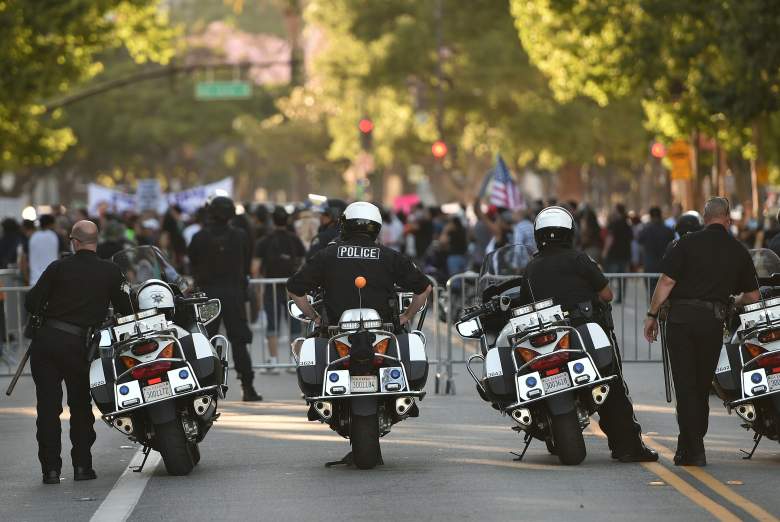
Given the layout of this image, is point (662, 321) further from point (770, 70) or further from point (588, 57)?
point (588, 57)

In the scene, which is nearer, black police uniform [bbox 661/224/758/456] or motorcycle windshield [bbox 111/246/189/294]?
black police uniform [bbox 661/224/758/456]

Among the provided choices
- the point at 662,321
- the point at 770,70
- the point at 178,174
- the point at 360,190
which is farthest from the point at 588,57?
the point at 178,174

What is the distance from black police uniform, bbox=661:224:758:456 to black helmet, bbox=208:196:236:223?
5.93 metres

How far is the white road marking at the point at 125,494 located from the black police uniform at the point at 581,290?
284 cm

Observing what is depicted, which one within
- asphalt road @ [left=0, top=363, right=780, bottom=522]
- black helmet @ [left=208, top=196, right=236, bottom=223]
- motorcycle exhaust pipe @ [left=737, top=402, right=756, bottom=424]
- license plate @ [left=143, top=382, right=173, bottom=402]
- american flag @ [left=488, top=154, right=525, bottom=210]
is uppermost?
american flag @ [left=488, top=154, right=525, bottom=210]

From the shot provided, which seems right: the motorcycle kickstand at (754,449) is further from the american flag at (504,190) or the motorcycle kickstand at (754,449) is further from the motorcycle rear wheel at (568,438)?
the american flag at (504,190)

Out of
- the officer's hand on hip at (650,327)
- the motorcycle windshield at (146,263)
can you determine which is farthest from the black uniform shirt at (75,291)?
the officer's hand on hip at (650,327)

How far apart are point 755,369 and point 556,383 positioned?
1.30 metres

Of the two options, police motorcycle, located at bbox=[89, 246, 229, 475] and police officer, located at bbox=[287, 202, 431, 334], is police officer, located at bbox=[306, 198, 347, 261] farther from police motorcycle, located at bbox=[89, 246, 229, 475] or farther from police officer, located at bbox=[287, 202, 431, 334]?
police motorcycle, located at bbox=[89, 246, 229, 475]

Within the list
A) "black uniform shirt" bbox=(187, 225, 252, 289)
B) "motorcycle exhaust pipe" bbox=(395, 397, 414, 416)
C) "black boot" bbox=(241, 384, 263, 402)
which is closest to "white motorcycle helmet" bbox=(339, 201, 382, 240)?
"motorcycle exhaust pipe" bbox=(395, 397, 414, 416)

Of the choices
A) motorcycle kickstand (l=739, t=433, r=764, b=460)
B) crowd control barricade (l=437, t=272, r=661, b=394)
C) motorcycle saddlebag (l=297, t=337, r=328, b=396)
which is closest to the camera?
motorcycle saddlebag (l=297, t=337, r=328, b=396)

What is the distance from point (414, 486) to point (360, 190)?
43.8 m

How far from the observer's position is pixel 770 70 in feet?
101

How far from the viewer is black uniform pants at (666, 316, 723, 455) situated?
12641mm
